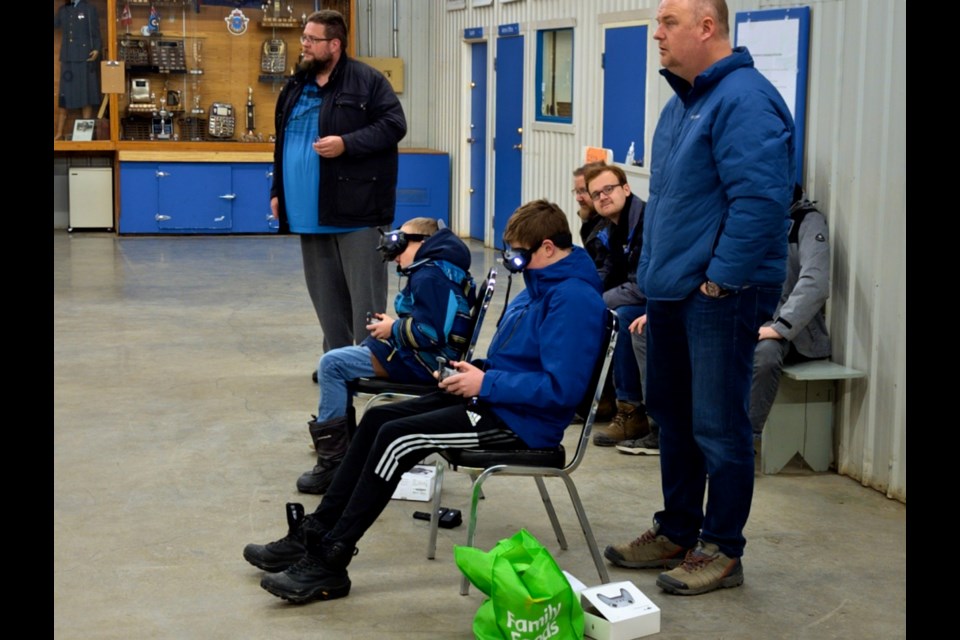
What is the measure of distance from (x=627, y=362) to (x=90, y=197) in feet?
29.2

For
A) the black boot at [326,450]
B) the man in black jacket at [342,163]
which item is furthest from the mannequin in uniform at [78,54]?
the black boot at [326,450]

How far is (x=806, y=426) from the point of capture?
5062mm

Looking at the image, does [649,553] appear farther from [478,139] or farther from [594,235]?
[478,139]

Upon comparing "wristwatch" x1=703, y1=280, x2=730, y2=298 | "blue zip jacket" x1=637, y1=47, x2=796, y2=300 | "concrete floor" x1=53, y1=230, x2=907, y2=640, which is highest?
"blue zip jacket" x1=637, y1=47, x2=796, y2=300

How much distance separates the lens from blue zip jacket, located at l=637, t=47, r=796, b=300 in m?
3.46

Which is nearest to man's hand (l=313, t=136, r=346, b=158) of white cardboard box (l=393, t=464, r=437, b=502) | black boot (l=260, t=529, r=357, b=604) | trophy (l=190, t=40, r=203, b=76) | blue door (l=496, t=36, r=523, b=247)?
white cardboard box (l=393, t=464, r=437, b=502)

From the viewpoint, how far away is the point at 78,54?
1299cm

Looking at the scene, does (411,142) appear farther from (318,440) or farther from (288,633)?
(288,633)

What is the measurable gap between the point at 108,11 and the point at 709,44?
10.7 meters

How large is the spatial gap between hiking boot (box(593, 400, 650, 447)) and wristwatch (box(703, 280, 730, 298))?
76.0 inches

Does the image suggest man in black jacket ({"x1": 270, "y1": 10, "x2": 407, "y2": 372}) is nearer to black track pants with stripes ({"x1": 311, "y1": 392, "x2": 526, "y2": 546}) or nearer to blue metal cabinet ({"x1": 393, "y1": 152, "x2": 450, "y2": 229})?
black track pants with stripes ({"x1": 311, "y1": 392, "x2": 526, "y2": 546})
